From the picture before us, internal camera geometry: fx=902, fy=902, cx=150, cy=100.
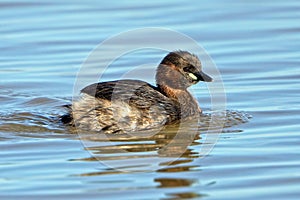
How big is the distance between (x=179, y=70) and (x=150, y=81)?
1.52 m

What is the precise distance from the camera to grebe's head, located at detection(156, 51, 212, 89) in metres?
10.3

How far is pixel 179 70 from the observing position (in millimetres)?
10312

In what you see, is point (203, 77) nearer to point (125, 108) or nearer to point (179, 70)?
point (179, 70)

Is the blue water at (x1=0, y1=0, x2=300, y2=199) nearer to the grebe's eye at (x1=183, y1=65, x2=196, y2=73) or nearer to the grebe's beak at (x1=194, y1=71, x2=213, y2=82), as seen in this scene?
the grebe's beak at (x1=194, y1=71, x2=213, y2=82)

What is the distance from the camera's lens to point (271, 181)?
300 inches

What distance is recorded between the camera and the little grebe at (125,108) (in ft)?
31.4

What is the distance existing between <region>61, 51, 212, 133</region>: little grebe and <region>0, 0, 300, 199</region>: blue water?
0.27 metres

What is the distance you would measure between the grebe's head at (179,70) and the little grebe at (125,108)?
0.01m

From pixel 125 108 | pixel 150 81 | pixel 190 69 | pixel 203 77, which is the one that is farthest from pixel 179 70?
pixel 150 81

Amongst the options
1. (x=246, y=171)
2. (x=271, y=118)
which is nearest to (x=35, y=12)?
A: (x=271, y=118)

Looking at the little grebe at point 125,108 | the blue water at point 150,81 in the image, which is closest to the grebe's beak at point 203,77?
the little grebe at point 125,108

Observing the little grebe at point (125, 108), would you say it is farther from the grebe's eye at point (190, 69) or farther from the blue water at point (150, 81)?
the blue water at point (150, 81)

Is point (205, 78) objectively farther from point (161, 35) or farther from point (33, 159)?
point (161, 35)

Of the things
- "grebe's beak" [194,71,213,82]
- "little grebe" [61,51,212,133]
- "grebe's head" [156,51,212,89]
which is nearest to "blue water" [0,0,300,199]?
"little grebe" [61,51,212,133]
